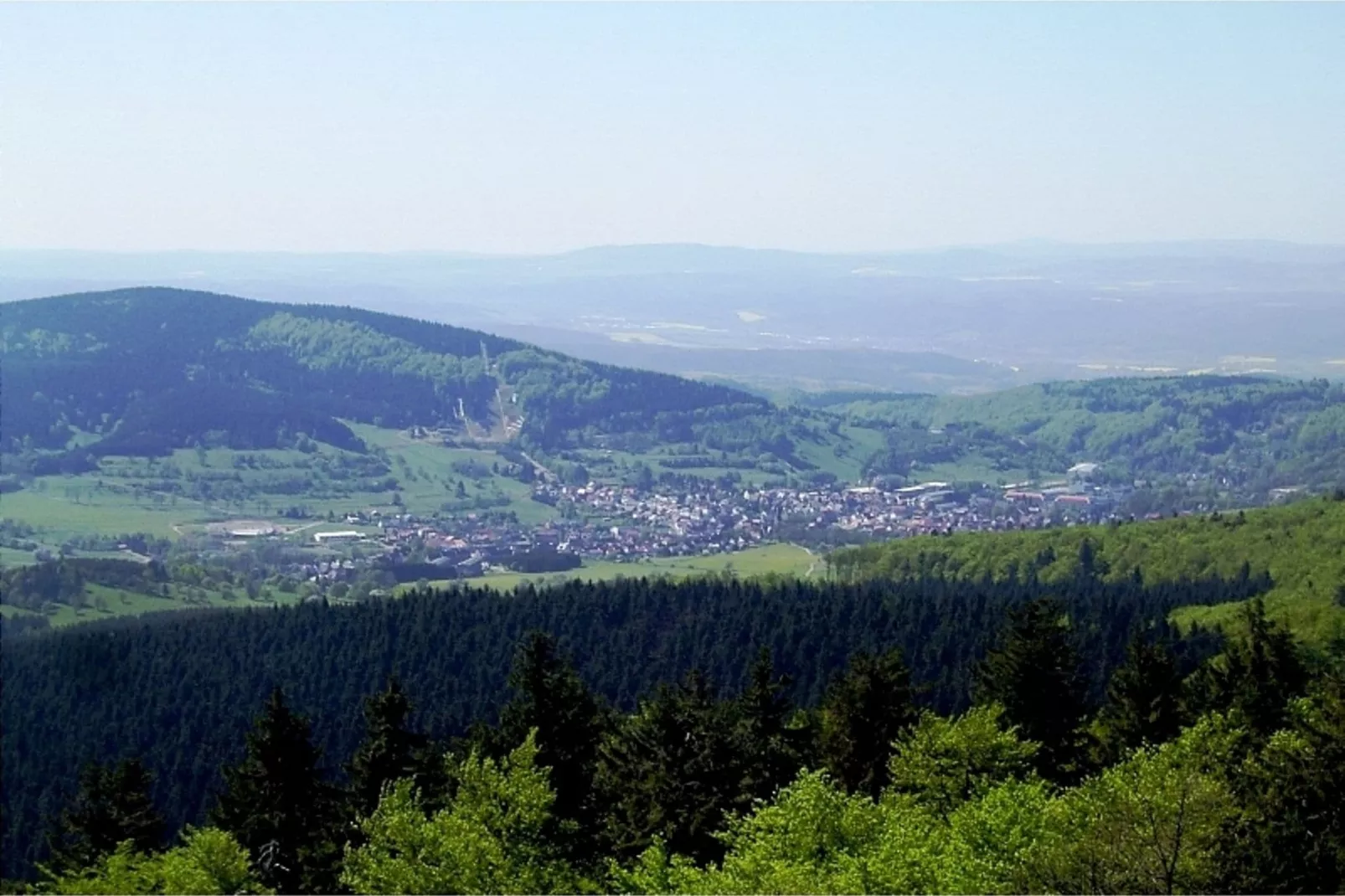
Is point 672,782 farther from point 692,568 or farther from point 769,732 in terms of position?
point 692,568

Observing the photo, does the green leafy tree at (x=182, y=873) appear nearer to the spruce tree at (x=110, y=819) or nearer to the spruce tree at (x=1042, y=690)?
the spruce tree at (x=110, y=819)

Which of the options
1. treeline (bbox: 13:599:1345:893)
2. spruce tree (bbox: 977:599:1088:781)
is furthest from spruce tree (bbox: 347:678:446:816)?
spruce tree (bbox: 977:599:1088:781)

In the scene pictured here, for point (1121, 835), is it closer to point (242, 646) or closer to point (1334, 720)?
point (1334, 720)

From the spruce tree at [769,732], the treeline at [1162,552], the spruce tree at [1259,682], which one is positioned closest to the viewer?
the spruce tree at [769,732]

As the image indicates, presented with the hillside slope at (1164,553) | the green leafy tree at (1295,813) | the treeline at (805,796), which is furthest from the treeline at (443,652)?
the green leafy tree at (1295,813)

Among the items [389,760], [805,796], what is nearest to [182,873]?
[389,760]

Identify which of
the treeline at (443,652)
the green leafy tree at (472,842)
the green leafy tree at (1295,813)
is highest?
the green leafy tree at (1295,813)
